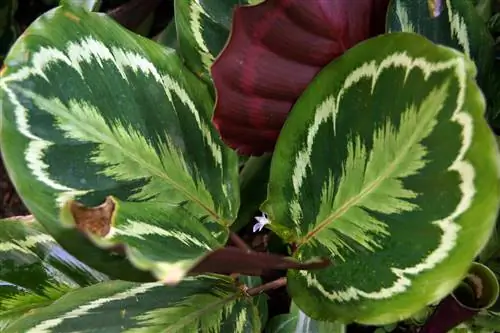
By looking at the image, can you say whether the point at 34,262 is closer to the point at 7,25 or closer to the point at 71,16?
the point at 71,16

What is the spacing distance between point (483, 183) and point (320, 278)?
184 millimetres

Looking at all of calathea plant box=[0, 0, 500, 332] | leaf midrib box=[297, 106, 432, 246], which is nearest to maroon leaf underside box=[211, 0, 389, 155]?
calathea plant box=[0, 0, 500, 332]

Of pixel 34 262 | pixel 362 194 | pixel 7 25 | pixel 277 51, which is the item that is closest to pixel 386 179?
pixel 362 194

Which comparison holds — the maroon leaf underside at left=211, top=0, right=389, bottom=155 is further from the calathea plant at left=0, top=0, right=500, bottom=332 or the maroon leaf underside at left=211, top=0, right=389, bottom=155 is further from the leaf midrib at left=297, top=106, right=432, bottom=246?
the leaf midrib at left=297, top=106, right=432, bottom=246

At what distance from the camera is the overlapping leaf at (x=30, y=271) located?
715 millimetres

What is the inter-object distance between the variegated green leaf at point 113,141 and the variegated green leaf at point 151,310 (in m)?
0.05

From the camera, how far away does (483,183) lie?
17.3 inches

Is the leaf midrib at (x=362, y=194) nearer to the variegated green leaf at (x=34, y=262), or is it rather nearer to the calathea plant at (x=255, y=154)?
the calathea plant at (x=255, y=154)

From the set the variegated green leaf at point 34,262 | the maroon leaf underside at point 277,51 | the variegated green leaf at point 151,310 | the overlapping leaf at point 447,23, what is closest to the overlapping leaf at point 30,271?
the variegated green leaf at point 34,262

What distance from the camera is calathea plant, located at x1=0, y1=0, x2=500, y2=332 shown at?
0.46 m

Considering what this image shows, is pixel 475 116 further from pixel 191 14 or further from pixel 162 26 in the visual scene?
pixel 162 26

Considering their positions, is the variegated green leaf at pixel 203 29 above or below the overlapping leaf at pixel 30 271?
above

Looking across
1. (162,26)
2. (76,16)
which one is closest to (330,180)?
(76,16)

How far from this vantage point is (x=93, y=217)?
A: 451mm
